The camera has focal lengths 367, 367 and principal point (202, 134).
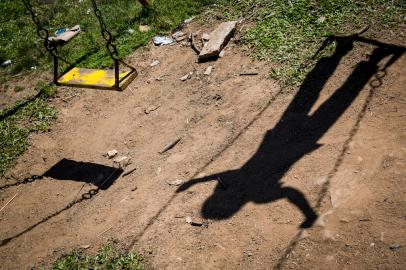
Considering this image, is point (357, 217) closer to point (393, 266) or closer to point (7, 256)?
point (393, 266)

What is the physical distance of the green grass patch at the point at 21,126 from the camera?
6332 mm

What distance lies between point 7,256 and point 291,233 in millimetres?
3564

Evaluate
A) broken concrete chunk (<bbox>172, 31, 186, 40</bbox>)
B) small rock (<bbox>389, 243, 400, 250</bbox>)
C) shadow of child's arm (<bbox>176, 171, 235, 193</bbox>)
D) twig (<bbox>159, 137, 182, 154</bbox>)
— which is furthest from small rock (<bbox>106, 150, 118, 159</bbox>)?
small rock (<bbox>389, 243, 400, 250</bbox>)

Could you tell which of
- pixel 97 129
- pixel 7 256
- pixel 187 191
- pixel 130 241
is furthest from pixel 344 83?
pixel 7 256

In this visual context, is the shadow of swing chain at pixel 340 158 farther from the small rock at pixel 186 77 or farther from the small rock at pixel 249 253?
the small rock at pixel 186 77

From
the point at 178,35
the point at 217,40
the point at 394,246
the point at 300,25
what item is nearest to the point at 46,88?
the point at 178,35

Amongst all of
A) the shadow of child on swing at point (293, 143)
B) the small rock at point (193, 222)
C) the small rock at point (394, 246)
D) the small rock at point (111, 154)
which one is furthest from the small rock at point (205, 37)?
the small rock at point (394, 246)

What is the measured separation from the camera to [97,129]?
643 cm

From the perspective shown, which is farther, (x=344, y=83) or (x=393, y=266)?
(x=344, y=83)

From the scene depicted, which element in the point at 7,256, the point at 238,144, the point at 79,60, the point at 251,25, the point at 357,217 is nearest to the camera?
the point at 357,217

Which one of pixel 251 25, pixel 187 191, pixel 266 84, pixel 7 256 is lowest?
pixel 7 256

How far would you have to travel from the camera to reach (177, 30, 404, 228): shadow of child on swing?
4355 millimetres

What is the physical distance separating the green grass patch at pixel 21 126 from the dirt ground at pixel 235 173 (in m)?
0.19

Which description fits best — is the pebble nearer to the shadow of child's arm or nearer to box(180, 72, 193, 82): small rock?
the shadow of child's arm
